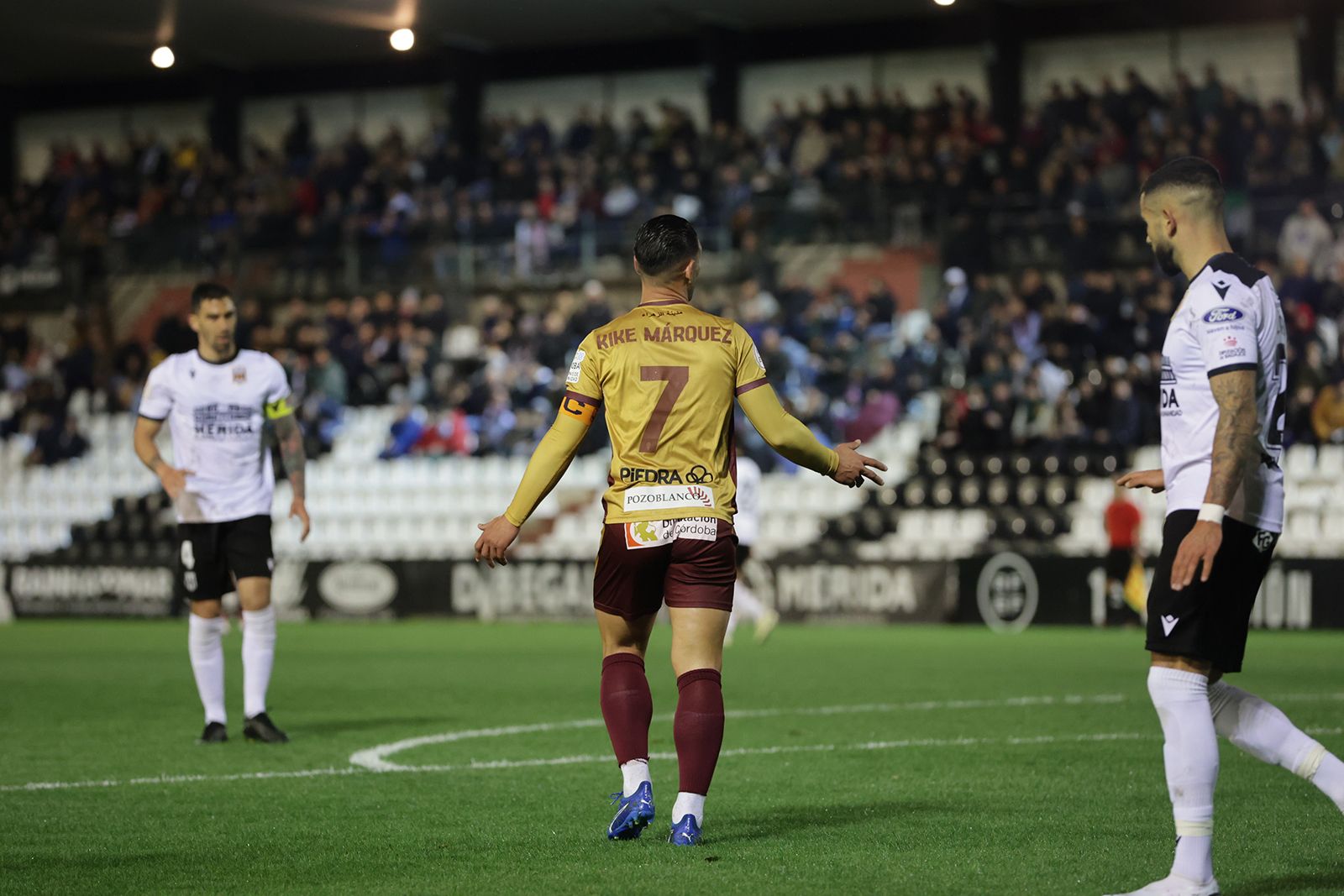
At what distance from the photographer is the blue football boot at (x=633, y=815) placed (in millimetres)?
6141

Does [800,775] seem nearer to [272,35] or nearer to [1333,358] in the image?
[1333,358]

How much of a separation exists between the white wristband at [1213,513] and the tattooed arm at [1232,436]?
0.04ft

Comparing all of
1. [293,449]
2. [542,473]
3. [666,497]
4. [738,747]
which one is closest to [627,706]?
[666,497]

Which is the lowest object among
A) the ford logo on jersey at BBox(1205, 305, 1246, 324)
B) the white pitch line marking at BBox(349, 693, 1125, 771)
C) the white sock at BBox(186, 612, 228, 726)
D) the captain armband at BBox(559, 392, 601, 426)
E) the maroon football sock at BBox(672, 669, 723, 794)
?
the white pitch line marking at BBox(349, 693, 1125, 771)

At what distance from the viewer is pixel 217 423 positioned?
9.74 metres

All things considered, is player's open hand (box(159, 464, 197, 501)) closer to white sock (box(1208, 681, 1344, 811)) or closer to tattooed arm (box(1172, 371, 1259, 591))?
white sock (box(1208, 681, 1344, 811))

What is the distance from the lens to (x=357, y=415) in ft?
91.2

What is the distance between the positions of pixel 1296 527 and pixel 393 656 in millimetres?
10983

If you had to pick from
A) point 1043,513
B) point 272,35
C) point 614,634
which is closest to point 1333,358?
point 1043,513

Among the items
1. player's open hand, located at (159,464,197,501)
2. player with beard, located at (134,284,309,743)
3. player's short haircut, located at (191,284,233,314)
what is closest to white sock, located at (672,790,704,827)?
player with beard, located at (134,284,309,743)

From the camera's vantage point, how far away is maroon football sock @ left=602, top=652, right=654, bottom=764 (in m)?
6.21

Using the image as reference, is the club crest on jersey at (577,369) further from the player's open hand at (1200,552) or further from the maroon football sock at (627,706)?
the player's open hand at (1200,552)

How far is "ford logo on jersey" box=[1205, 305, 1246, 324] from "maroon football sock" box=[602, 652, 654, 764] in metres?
2.30

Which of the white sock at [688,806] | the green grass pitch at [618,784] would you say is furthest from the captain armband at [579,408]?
the green grass pitch at [618,784]
